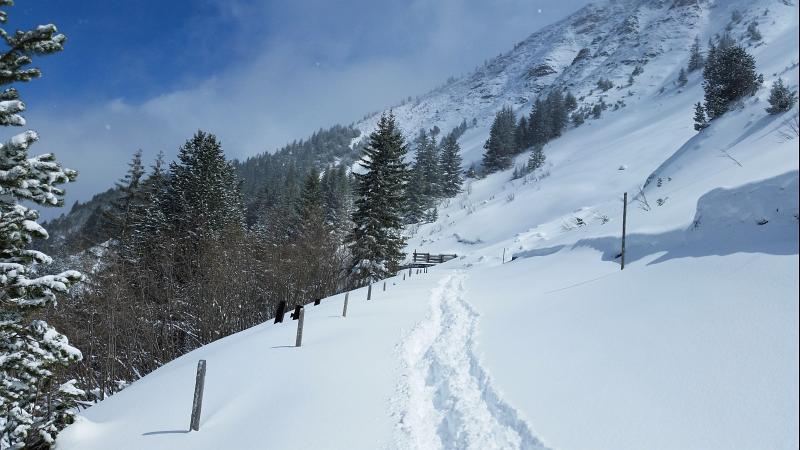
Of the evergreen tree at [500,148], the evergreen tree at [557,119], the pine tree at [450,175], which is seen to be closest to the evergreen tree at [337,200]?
the pine tree at [450,175]

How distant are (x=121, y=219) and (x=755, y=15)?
11703cm

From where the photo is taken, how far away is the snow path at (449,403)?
18.4ft

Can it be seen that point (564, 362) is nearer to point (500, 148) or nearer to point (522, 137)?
point (500, 148)

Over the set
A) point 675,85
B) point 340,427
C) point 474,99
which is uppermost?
point 474,99

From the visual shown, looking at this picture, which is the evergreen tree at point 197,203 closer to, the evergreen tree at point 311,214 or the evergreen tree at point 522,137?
the evergreen tree at point 311,214

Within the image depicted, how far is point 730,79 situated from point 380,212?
97.5 ft

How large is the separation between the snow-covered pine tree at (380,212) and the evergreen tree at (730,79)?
2570 centimetres

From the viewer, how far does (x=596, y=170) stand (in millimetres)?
53750

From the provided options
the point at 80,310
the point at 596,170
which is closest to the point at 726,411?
the point at 80,310

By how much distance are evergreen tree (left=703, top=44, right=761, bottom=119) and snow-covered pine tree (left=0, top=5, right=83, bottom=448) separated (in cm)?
3932

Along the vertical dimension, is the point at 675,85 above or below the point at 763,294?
above

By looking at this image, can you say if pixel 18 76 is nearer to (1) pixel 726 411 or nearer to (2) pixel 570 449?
(2) pixel 570 449

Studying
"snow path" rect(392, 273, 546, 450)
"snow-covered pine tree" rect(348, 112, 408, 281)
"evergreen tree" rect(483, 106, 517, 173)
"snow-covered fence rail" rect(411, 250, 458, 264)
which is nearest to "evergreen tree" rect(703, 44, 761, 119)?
"snow-covered pine tree" rect(348, 112, 408, 281)

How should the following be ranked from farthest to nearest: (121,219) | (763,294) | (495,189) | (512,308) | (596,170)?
(495,189)
(596,170)
(121,219)
(512,308)
(763,294)
